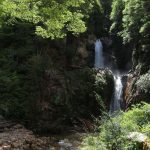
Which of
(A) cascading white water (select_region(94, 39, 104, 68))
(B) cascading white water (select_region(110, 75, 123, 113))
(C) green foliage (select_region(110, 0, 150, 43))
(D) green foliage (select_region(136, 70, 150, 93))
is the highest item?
(C) green foliage (select_region(110, 0, 150, 43))

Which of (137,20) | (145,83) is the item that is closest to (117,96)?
(145,83)

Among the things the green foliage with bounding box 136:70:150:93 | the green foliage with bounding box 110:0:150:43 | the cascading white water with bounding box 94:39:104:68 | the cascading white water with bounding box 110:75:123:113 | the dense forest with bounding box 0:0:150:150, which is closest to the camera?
the dense forest with bounding box 0:0:150:150

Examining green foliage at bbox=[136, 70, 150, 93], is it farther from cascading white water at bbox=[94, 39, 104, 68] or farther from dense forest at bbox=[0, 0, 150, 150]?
cascading white water at bbox=[94, 39, 104, 68]

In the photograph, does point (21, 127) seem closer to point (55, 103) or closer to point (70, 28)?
point (55, 103)

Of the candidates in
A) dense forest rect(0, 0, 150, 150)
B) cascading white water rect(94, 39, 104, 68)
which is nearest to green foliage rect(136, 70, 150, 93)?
dense forest rect(0, 0, 150, 150)

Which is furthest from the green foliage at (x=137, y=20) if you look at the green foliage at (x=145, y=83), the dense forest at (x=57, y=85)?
the green foliage at (x=145, y=83)

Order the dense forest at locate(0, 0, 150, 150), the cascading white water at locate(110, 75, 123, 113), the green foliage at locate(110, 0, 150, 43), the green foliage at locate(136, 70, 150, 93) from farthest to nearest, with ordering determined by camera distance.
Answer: the cascading white water at locate(110, 75, 123, 113), the green foliage at locate(110, 0, 150, 43), the green foliage at locate(136, 70, 150, 93), the dense forest at locate(0, 0, 150, 150)

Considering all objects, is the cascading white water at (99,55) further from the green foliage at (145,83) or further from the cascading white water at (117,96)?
the green foliage at (145,83)

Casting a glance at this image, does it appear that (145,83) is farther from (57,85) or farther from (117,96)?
(57,85)

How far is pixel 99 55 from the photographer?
43688mm

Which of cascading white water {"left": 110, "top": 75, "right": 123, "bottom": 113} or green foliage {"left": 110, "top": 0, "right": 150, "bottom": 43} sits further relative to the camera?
cascading white water {"left": 110, "top": 75, "right": 123, "bottom": 113}

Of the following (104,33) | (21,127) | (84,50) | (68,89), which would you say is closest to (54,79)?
(68,89)

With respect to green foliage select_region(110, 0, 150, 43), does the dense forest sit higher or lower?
lower

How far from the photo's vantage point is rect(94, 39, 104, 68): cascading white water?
43.0 metres
